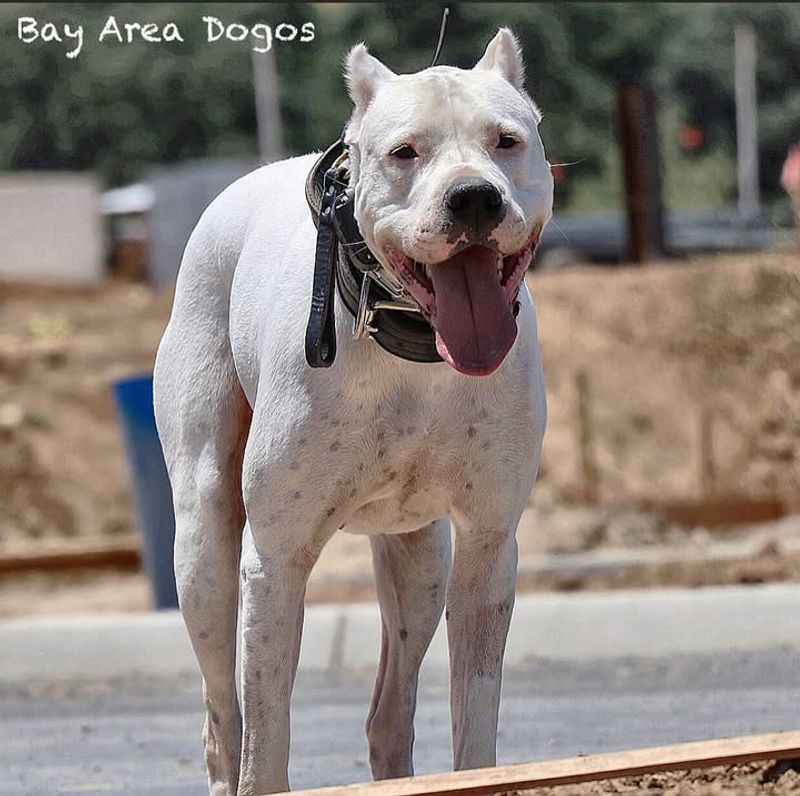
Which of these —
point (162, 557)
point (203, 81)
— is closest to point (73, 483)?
point (162, 557)

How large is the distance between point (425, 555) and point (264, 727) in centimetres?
85

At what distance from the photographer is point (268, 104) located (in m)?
44.8

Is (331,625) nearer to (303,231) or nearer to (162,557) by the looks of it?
(162,557)

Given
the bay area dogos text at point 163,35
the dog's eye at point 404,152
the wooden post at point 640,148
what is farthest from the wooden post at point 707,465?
the dog's eye at point 404,152

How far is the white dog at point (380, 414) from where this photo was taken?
14.3 feet

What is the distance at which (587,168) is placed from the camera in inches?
1977

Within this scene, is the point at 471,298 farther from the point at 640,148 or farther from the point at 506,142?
the point at 640,148

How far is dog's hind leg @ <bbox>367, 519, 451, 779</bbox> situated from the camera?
5.46 meters

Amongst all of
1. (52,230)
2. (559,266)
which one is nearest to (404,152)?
(559,266)

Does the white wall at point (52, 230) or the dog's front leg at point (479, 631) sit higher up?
the white wall at point (52, 230)

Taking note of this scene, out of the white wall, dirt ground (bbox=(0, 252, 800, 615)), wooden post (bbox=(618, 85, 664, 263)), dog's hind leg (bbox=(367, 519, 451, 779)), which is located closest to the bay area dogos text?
dog's hind leg (bbox=(367, 519, 451, 779))

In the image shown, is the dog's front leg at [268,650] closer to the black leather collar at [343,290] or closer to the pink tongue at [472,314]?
the black leather collar at [343,290]

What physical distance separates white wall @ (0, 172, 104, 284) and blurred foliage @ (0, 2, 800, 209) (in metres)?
3.07

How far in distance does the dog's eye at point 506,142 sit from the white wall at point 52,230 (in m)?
35.7
